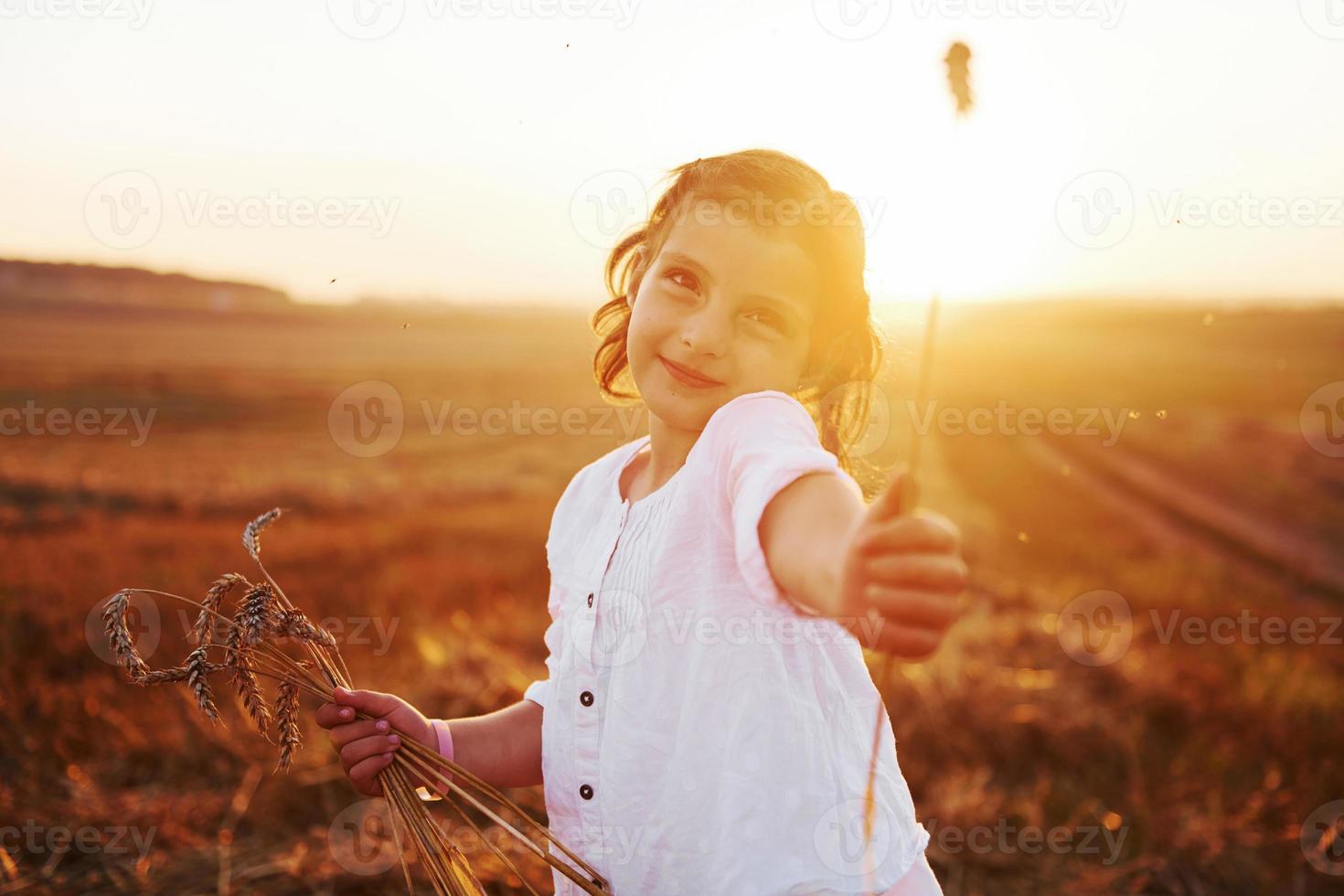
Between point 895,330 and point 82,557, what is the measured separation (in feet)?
31.3

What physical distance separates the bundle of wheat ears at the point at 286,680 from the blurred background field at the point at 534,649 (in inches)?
41.1

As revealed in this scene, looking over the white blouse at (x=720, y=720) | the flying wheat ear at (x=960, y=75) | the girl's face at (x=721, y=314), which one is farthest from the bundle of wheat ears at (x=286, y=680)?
the flying wheat ear at (x=960, y=75)

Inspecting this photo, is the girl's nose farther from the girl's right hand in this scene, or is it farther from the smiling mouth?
the girl's right hand

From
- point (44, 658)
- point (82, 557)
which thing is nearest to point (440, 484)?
point (82, 557)

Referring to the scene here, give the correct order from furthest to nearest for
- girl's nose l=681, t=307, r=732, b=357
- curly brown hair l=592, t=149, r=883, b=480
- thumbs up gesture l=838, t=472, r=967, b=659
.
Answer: curly brown hair l=592, t=149, r=883, b=480 → girl's nose l=681, t=307, r=732, b=357 → thumbs up gesture l=838, t=472, r=967, b=659

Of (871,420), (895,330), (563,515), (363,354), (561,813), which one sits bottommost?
(363,354)

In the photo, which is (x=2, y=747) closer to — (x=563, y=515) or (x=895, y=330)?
(x=563, y=515)

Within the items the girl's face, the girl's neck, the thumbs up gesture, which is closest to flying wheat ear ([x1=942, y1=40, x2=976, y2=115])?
the thumbs up gesture

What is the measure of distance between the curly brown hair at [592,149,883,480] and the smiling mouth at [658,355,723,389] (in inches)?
9.5

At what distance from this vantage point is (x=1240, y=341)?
8269 cm

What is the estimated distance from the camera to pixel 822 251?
1.68m

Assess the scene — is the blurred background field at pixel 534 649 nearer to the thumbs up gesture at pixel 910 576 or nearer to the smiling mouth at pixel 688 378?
the thumbs up gesture at pixel 910 576

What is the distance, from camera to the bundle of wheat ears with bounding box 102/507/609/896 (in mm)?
1505

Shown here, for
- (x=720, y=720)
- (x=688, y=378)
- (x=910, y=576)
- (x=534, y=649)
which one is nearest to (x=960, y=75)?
(x=910, y=576)
